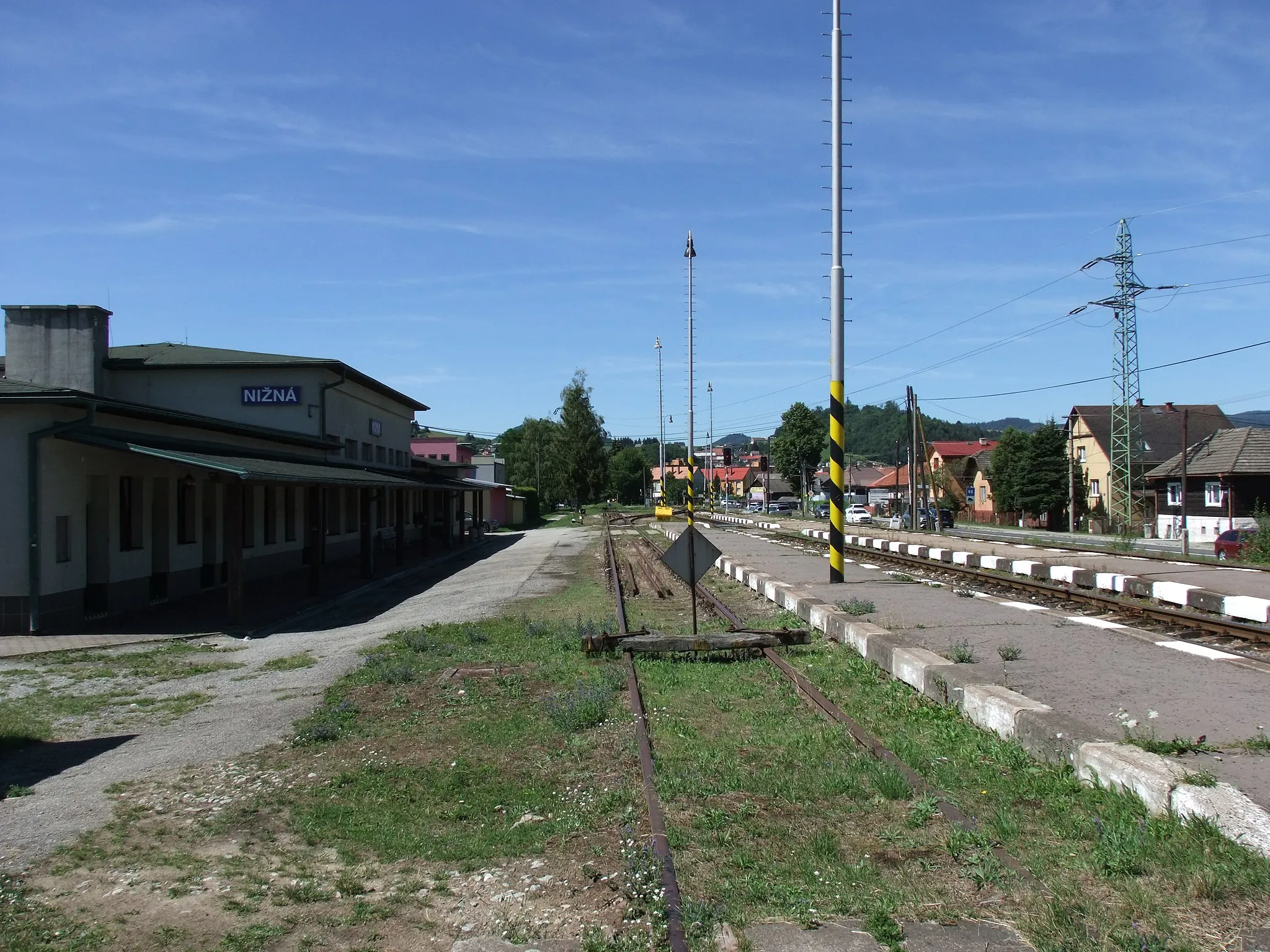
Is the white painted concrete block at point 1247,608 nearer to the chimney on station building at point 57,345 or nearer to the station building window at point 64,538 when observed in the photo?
the station building window at point 64,538

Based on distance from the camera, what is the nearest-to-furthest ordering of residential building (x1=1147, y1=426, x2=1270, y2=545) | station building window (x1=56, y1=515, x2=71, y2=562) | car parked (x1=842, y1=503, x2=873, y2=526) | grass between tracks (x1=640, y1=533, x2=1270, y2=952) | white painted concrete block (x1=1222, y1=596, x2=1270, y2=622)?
grass between tracks (x1=640, y1=533, x2=1270, y2=952) < white painted concrete block (x1=1222, y1=596, x2=1270, y2=622) < station building window (x1=56, y1=515, x2=71, y2=562) < residential building (x1=1147, y1=426, x2=1270, y2=545) < car parked (x1=842, y1=503, x2=873, y2=526)

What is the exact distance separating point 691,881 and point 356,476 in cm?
2213

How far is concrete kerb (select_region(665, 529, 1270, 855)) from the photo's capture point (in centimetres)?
471

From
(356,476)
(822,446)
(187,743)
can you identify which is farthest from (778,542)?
(822,446)

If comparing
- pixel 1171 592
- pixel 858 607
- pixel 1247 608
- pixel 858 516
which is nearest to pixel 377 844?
pixel 858 607

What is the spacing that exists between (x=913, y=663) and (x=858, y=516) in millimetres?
57903

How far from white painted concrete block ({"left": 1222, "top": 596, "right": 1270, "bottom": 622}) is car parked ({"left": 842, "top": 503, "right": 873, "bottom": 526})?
45889mm

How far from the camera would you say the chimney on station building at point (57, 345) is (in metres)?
25.2

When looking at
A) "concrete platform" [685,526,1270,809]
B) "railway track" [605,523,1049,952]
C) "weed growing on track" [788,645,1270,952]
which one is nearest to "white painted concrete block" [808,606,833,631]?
"concrete platform" [685,526,1270,809]

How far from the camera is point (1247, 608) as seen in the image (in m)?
11.8

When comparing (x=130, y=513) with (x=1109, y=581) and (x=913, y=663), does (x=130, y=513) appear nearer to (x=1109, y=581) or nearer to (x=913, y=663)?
(x=913, y=663)

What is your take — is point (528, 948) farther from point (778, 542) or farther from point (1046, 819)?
point (778, 542)

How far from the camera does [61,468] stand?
52.2 feet

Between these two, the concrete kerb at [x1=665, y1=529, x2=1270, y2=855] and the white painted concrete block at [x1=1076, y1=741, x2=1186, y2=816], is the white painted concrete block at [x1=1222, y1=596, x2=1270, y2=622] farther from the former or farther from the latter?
the white painted concrete block at [x1=1076, y1=741, x2=1186, y2=816]
